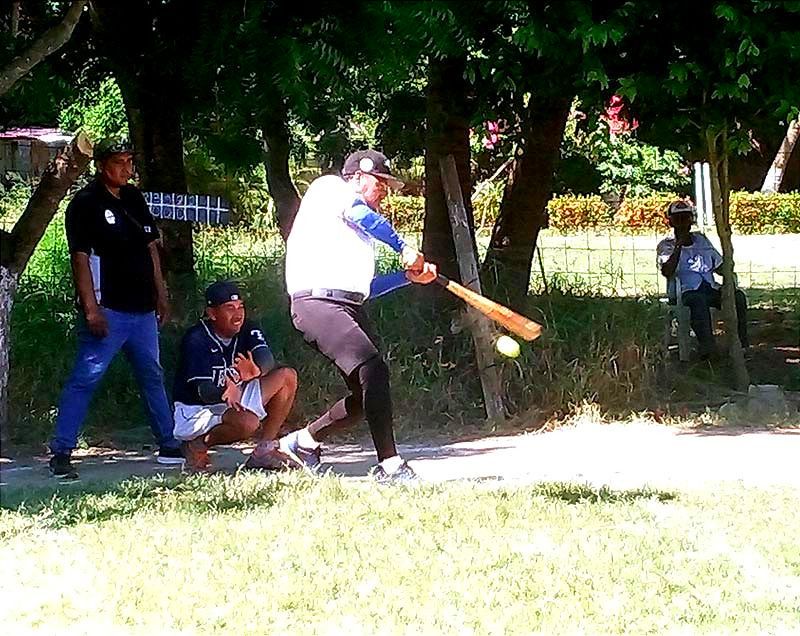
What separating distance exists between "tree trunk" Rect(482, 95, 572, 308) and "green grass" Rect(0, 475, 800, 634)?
11.8 ft

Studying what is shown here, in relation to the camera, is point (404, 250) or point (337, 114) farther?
point (337, 114)

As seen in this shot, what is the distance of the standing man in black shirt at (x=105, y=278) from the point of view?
22.8ft

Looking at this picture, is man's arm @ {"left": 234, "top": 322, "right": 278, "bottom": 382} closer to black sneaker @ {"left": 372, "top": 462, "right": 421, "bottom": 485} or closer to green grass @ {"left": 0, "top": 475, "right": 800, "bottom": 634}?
green grass @ {"left": 0, "top": 475, "right": 800, "bottom": 634}

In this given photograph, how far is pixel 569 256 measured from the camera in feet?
42.0

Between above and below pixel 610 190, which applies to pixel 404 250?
below

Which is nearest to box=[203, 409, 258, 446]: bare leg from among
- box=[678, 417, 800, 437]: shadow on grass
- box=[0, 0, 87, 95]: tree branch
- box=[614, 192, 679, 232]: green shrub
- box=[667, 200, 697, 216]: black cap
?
box=[0, 0, 87, 95]: tree branch

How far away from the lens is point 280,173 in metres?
10.0

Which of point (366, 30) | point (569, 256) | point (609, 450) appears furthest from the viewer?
point (569, 256)

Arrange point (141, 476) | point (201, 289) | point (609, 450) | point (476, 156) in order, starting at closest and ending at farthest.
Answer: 1. point (141, 476)
2. point (609, 450)
3. point (201, 289)
4. point (476, 156)

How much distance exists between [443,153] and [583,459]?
2.95m

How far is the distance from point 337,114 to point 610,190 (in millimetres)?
20181

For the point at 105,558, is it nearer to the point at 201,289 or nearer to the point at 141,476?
the point at 141,476

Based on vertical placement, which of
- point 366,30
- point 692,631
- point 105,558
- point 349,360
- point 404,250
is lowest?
point 692,631

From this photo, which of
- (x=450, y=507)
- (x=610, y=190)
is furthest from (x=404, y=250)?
(x=610, y=190)
